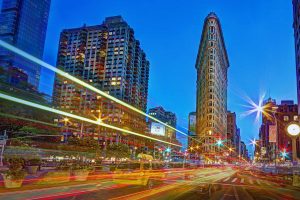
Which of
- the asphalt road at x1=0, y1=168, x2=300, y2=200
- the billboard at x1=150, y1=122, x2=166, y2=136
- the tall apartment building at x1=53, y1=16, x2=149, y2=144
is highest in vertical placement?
the tall apartment building at x1=53, y1=16, x2=149, y2=144

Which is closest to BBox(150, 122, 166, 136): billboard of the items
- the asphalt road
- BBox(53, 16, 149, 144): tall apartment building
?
the asphalt road

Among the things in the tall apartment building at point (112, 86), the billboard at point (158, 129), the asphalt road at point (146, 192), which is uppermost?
the tall apartment building at point (112, 86)

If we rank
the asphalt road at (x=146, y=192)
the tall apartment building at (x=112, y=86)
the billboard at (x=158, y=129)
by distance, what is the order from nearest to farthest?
the asphalt road at (x=146, y=192)
the billboard at (x=158, y=129)
the tall apartment building at (x=112, y=86)

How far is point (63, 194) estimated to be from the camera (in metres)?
17.3

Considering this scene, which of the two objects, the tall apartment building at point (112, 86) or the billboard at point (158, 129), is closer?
the billboard at point (158, 129)

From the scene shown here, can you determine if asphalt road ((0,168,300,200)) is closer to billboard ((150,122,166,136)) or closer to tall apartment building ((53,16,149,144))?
billboard ((150,122,166,136))

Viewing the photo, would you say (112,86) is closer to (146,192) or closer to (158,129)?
(158,129)

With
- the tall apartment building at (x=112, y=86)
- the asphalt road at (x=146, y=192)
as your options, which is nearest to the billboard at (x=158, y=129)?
the asphalt road at (x=146, y=192)

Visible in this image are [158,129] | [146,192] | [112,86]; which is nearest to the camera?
[146,192]

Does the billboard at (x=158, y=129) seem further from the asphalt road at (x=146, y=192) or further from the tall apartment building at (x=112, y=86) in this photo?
the tall apartment building at (x=112, y=86)

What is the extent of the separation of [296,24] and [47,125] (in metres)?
64.6

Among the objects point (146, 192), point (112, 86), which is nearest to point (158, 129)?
point (146, 192)

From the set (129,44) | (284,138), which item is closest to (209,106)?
(284,138)

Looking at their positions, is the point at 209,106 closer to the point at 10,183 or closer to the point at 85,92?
the point at 85,92
